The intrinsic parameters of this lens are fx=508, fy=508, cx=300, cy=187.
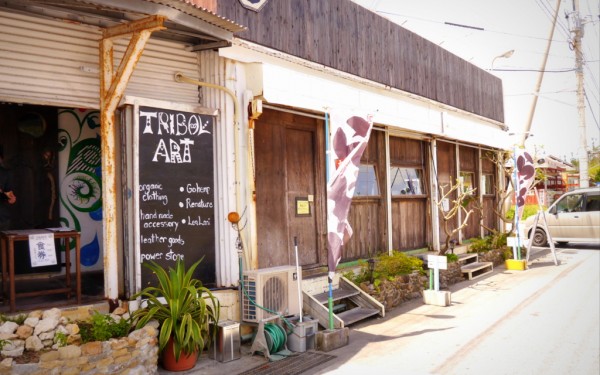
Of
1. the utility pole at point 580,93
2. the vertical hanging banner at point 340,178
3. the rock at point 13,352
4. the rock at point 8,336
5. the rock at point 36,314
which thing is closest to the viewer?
the rock at point 13,352

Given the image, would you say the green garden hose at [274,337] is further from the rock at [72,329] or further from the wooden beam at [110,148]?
the rock at [72,329]

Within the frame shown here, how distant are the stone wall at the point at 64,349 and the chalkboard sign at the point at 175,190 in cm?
124

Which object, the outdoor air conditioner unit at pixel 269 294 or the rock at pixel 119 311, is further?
the outdoor air conditioner unit at pixel 269 294

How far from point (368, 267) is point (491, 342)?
2943 millimetres

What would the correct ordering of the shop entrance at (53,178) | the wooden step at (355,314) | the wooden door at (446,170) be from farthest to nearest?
the wooden door at (446,170) → the wooden step at (355,314) → the shop entrance at (53,178)

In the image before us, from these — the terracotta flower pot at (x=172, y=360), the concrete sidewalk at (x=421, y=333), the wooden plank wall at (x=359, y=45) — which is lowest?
the concrete sidewalk at (x=421, y=333)

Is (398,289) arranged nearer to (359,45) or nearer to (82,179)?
(359,45)

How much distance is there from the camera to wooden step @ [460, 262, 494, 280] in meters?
12.5

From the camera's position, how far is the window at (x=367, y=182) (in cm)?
1070

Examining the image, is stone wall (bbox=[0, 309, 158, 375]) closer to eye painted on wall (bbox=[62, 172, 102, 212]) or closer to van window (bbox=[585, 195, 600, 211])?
eye painted on wall (bbox=[62, 172, 102, 212])

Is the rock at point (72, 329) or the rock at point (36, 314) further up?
the rock at point (36, 314)

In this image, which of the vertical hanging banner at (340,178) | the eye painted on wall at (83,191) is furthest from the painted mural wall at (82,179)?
the vertical hanging banner at (340,178)

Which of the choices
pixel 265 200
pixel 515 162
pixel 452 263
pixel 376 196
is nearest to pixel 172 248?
pixel 265 200

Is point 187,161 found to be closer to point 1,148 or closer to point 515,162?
point 1,148
